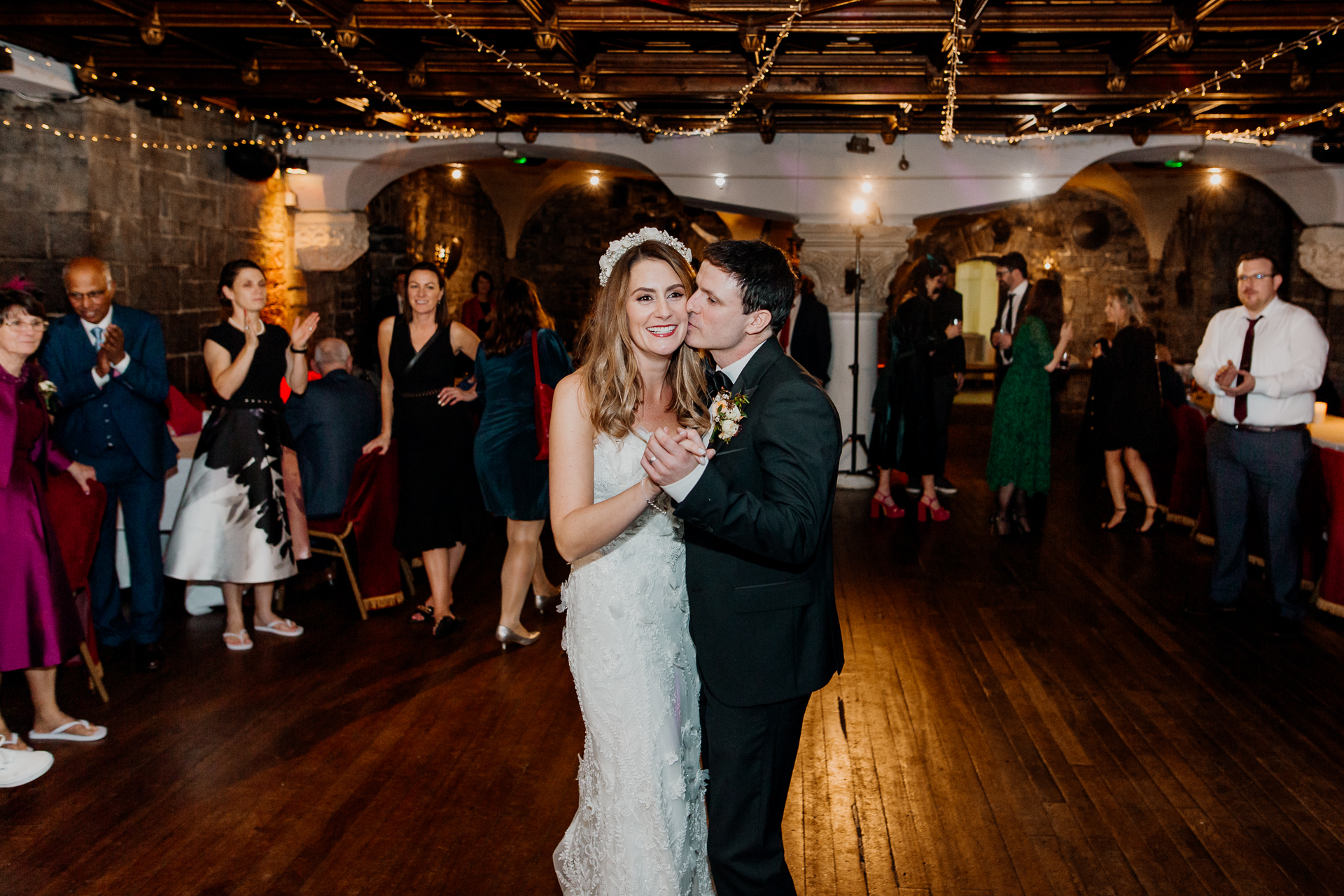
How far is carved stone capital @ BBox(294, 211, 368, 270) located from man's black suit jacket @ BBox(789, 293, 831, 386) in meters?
3.56

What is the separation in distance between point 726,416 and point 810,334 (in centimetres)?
629

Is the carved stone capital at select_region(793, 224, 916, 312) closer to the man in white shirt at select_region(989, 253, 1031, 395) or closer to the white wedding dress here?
the man in white shirt at select_region(989, 253, 1031, 395)

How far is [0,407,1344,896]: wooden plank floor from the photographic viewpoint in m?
2.76

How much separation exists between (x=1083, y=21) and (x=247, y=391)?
4215 mm

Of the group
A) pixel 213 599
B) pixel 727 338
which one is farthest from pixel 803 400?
pixel 213 599

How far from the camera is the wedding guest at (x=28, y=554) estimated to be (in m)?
3.24

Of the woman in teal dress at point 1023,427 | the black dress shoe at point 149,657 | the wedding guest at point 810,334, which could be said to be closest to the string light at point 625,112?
the wedding guest at point 810,334

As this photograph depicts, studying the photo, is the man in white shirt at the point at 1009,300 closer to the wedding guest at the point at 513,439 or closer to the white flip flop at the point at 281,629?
the wedding guest at the point at 513,439

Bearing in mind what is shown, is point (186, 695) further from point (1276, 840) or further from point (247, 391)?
point (1276, 840)

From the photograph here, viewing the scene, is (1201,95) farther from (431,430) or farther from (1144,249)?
(1144,249)

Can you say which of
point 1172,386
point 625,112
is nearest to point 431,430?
point 625,112

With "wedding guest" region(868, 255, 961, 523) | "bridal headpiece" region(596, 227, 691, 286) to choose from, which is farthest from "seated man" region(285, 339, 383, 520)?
"wedding guest" region(868, 255, 961, 523)

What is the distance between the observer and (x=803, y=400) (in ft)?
6.21

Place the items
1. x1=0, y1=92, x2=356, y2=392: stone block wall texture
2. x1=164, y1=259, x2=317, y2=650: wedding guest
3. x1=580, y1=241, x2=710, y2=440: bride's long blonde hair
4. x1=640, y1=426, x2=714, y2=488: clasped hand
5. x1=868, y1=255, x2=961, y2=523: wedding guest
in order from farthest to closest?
x1=868, y1=255, x2=961, y2=523: wedding guest < x1=0, y1=92, x2=356, y2=392: stone block wall texture < x1=164, y1=259, x2=317, y2=650: wedding guest < x1=580, y1=241, x2=710, y2=440: bride's long blonde hair < x1=640, y1=426, x2=714, y2=488: clasped hand
